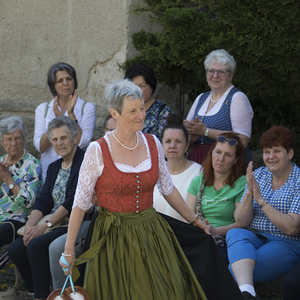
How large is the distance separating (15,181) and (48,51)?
7.92 feet

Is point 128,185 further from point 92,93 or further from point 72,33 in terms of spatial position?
point 72,33

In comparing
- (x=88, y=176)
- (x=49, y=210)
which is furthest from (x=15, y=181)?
(x=88, y=176)

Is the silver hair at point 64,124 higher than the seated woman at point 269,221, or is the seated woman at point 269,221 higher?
the silver hair at point 64,124

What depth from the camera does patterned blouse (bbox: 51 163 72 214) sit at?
13.6 feet

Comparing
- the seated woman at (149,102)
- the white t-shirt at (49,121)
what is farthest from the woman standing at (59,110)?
the seated woman at (149,102)

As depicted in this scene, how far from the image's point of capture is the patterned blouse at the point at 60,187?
414 centimetres

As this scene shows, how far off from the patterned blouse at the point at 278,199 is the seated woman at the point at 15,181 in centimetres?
228

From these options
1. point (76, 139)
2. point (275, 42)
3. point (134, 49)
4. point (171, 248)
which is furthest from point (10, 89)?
point (171, 248)

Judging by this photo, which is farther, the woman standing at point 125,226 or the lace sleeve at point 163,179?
the lace sleeve at point 163,179

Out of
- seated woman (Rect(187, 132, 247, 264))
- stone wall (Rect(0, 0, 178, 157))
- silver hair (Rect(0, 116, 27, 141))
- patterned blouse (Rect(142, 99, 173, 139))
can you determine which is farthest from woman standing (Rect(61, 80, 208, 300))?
stone wall (Rect(0, 0, 178, 157))

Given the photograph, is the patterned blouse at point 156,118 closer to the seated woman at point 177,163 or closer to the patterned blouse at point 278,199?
the seated woman at point 177,163

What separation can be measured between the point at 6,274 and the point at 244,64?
3614 millimetres

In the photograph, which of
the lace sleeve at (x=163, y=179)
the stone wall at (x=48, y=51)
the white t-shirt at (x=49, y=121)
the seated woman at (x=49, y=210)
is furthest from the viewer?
the stone wall at (x=48, y=51)

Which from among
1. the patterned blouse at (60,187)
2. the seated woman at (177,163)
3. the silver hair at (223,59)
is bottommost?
the patterned blouse at (60,187)
